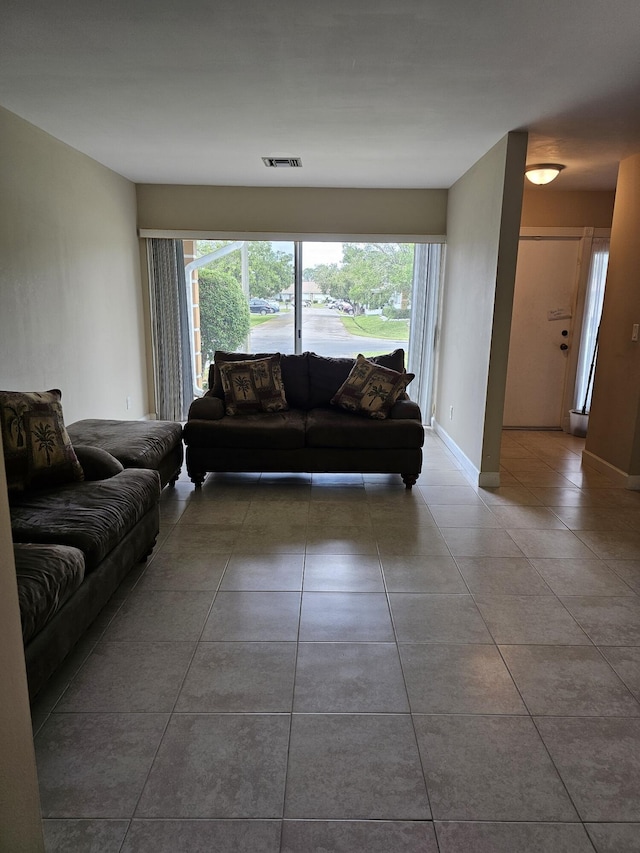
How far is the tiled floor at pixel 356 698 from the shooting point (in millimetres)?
1468

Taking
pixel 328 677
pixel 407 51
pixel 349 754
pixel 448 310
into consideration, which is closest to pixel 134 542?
pixel 328 677

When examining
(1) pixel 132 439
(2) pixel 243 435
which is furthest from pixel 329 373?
(1) pixel 132 439

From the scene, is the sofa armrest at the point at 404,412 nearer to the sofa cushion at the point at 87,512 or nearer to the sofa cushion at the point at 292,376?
the sofa cushion at the point at 292,376

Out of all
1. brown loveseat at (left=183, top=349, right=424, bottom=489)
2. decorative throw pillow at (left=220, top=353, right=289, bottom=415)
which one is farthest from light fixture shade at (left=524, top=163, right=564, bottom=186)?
decorative throw pillow at (left=220, top=353, right=289, bottom=415)

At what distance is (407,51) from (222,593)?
2.57 m

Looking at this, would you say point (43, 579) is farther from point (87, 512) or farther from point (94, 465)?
point (94, 465)

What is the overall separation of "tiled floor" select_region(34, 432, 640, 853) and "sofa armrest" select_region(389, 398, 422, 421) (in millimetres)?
1100

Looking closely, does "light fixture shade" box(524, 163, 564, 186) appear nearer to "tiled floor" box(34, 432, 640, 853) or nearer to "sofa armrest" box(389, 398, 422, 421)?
"sofa armrest" box(389, 398, 422, 421)

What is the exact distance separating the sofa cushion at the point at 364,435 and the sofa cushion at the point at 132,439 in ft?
3.23

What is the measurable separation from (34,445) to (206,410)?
1633mm

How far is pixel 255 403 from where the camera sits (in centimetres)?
438

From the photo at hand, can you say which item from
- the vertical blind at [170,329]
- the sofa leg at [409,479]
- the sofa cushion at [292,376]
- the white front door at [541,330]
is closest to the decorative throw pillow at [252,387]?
the sofa cushion at [292,376]

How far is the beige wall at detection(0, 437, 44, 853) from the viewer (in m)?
1.06

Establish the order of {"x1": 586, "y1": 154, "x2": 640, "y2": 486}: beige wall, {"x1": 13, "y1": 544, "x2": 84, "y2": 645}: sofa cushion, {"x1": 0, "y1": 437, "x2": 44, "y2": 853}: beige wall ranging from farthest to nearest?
1. {"x1": 586, "y1": 154, "x2": 640, "y2": 486}: beige wall
2. {"x1": 13, "y1": 544, "x2": 84, "y2": 645}: sofa cushion
3. {"x1": 0, "y1": 437, "x2": 44, "y2": 853}: beige wall
